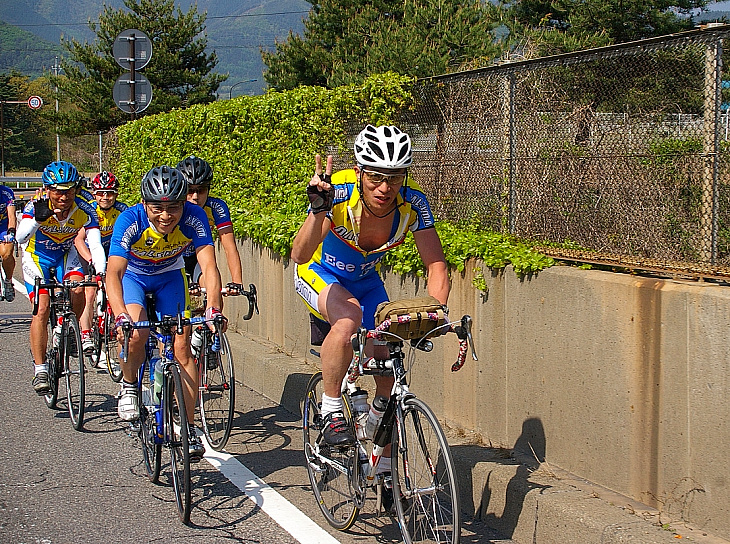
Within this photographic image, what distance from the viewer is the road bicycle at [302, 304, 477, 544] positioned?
4.40 m

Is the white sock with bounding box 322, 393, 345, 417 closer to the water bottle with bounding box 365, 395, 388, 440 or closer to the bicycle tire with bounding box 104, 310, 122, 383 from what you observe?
the water bottle with bounding box 365, 395, 388, 440

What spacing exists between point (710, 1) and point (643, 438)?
1209 inches

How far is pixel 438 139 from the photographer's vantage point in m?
7.71

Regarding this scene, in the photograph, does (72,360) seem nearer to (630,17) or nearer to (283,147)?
(283,147)

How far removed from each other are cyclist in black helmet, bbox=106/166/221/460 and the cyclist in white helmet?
2.99 feet

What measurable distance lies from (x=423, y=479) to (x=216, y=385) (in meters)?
3.30

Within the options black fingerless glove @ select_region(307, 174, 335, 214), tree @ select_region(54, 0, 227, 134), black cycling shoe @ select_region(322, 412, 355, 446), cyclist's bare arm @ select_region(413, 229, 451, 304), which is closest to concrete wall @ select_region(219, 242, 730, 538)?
cyclist's bare arm @ select_region(413, 229, 451, 304)

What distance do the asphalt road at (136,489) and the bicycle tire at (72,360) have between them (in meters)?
0.18

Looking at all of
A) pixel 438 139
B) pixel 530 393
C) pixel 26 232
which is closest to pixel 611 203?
pixel 530 393

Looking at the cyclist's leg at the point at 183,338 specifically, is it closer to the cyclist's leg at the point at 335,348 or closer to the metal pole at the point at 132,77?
the cyclist's leg at the point at 335,348

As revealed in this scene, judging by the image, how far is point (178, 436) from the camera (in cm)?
572

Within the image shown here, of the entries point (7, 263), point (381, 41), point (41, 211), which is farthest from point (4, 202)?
point (381, 41)

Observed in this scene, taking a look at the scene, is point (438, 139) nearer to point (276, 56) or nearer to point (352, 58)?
point (352, 58)

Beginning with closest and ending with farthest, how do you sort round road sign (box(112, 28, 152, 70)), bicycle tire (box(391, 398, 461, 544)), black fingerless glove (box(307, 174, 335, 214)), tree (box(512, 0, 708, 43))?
bicycle tire (box(391, 398, 461, 544)), black fingerless glove (box(307, 174, 335, 214)), round road sign (box(112, 28, 152, 70)), tree (box(512, 0, 708, 43))
